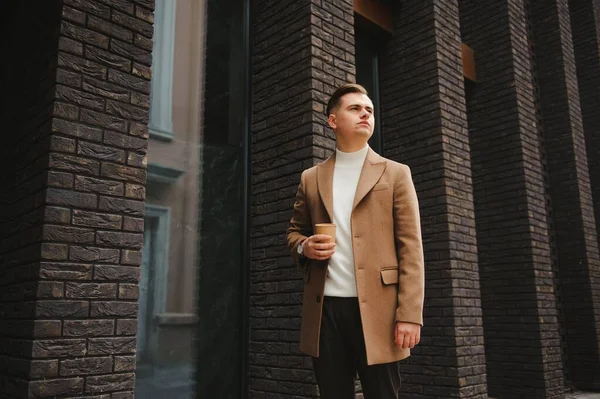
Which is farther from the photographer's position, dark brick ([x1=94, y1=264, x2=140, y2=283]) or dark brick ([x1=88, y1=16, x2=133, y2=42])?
dark brick ([x1=88, y1=16, x2=133, y2=42])

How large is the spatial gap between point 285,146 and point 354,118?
1.97m

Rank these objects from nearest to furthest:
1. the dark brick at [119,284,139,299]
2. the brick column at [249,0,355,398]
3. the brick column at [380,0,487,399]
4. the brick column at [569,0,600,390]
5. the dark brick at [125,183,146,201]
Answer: the dark brick at [119,284,139,299], the dark brick at [125,183,146,201], the brick column at [249,0,355,398], the brick column at [380,0,487,399], the brick column at [569,0,600,390]

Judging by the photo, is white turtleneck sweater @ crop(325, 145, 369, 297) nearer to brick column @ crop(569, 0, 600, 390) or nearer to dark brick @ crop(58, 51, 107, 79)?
dark brick @ crop(58, 51, 107, 79)

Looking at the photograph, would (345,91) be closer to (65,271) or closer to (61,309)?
(65,271)

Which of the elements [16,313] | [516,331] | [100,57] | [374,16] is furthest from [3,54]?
[516,331]

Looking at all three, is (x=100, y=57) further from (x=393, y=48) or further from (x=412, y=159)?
(x=393, y=48)

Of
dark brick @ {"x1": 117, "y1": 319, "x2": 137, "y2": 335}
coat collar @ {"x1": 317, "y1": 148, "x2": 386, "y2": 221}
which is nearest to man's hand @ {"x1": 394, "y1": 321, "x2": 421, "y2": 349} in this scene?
coat collar @ {"x1": 317, "y1": 148, "x2": 386, "y2": 221}

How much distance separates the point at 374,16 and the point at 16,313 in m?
4.96

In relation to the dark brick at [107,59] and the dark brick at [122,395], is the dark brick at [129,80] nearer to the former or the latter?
the dark brick at [107,59]

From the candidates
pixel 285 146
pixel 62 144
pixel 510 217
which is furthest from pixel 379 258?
pixel 510 217

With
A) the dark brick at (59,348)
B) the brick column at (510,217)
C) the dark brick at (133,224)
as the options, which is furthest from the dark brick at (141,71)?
the brick column at (510,217)

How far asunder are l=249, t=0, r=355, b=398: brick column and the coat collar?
1543 mm

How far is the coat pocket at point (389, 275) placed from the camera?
2.37 m

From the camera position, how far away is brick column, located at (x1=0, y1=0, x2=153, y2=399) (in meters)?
2.62
